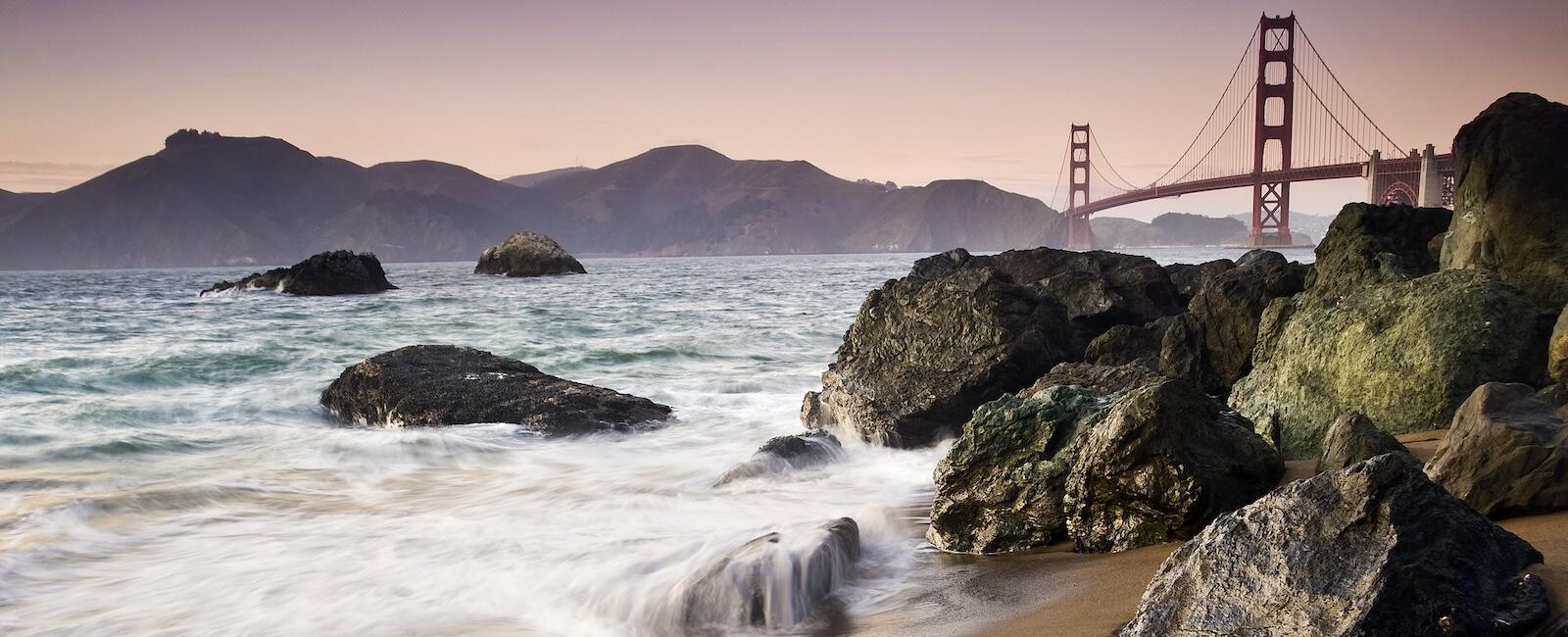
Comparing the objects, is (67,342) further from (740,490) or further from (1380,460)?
(1380,460)

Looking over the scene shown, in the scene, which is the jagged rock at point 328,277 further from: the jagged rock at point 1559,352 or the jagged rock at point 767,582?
the jagged rock at point 1559,352

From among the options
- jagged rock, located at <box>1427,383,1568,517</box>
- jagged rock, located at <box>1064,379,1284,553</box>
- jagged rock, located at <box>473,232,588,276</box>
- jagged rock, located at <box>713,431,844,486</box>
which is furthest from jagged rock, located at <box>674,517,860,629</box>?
jagged rock, located at <box>473,232,588,276</box>

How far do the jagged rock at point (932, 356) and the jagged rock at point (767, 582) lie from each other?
89.6 inches

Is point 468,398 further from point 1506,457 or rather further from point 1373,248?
point 1506,457

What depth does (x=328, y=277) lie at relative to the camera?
27.0 meters

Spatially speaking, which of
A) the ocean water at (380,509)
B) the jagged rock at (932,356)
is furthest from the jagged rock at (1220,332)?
the ocean water at (380,509)

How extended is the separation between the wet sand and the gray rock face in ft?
0.49

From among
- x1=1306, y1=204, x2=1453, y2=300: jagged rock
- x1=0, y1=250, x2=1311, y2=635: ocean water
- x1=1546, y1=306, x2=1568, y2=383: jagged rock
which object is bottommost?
x1=0, y1=250, x2=1311, y2=635: ocean water

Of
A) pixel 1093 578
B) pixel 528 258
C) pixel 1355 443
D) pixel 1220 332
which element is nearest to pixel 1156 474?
pixel 1093 578

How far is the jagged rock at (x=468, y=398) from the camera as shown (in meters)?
6.98

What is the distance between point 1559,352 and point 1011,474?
2020mm

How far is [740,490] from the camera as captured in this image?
5117mm

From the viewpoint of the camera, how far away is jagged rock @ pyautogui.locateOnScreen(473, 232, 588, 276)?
41281 millimetres

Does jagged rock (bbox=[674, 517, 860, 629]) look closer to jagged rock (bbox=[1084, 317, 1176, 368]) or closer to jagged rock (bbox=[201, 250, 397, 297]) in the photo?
jagged rock (bbox=[1084, 317, 1176, 368])
